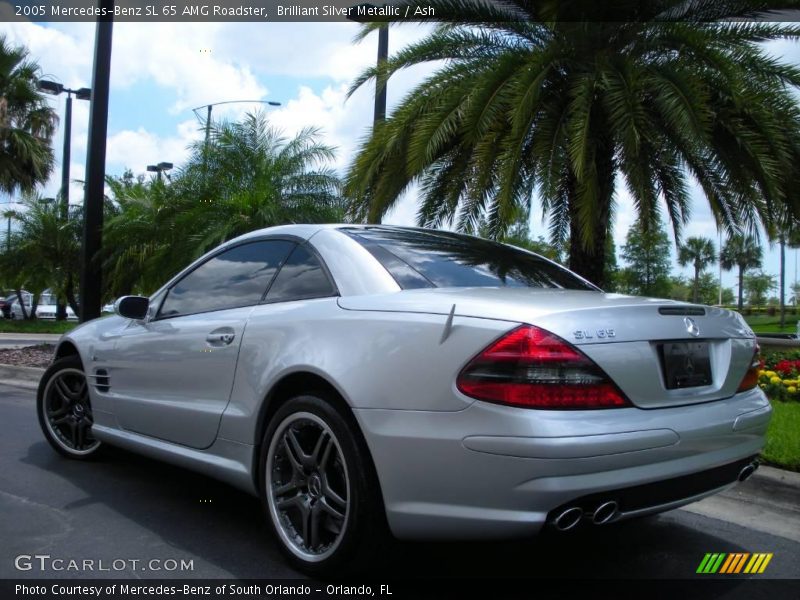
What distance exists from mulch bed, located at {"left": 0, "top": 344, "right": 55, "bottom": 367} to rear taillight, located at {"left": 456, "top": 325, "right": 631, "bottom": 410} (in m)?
9.42

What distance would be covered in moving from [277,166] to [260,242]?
27.1 ft

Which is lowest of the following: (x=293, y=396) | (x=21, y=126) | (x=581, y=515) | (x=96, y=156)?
(x=581, y=515)

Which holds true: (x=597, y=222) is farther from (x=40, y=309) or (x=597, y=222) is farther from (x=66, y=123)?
(x=40, y=309)

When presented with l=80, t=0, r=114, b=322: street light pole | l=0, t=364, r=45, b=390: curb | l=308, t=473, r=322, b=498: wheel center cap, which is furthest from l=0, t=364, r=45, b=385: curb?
l=308, t=473, r=322, b=498: wheel center cap

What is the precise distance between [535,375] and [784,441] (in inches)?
122

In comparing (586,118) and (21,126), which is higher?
(21,126)

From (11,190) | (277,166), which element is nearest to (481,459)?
(277,166)

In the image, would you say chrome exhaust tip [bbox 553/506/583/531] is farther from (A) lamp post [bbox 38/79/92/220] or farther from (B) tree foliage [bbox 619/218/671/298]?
(B) tree foliage [bbox 619/218/671/298]

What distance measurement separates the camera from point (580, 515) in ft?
8.33

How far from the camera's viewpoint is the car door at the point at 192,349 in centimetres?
364

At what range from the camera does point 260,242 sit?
400 centimetres

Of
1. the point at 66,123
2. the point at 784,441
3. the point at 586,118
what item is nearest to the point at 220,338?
the point at 784,441

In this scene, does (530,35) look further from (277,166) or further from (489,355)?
(489,355)

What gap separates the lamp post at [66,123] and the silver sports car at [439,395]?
1743cm
